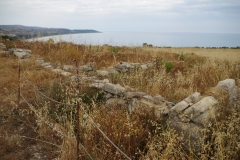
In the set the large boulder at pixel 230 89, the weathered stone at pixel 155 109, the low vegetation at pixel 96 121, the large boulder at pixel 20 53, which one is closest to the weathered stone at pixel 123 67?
the low vegetation at pixel 96 121

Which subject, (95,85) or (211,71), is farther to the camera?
(211,71)

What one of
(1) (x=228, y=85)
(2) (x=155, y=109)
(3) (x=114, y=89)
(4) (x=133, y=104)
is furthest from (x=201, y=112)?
(3) (x=114, y=89)

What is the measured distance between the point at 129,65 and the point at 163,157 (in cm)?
637

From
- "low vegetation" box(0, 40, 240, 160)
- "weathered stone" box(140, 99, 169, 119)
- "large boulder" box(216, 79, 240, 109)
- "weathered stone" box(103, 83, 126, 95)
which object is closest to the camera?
"low vegetation" box(0, 40, 240, 160)

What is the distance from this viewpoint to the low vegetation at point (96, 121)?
9.73ft

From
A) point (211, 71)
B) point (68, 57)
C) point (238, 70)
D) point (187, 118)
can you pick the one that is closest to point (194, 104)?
point (187, 118)

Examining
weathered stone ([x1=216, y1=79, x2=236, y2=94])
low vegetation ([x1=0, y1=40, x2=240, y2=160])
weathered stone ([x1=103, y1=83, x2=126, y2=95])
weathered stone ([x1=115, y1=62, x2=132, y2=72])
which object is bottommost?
low vegetation ([x1=0, y1=40, x2=240, y2=160])

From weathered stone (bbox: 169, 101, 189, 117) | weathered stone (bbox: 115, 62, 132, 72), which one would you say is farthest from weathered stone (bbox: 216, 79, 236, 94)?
weathered stone (bbox: 115, 62, 132, 72)

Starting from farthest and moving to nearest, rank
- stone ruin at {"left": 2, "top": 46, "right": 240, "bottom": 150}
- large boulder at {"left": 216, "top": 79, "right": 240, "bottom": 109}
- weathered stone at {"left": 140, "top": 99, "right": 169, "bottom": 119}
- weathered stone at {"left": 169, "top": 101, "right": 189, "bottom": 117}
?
large boulder at {"left": 216, "top": 79, "right": 240, "bottom": 109} < weathered stone at {"left": 140, "top": 99, "right": 169, "bottom": 119} < weathered stone at {"left": 169, "top": 101, "right": 189, "bottom": 117} < stone ruin at {"left": 2, "top": 46, "right": 240, "bottom": 150}

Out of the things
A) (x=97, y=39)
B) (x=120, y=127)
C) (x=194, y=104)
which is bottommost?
(x=120, y=127)

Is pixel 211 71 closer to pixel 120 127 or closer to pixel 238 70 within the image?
pixel 238 70

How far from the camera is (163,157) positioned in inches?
106

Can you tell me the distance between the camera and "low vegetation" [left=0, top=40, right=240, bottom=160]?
2.96 m

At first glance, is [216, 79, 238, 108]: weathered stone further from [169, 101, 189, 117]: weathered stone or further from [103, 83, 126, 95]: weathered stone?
[103, 83, 126, 95]: weathered stone
